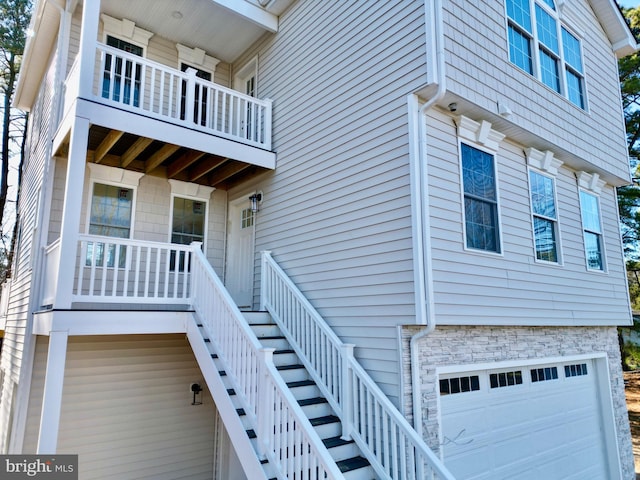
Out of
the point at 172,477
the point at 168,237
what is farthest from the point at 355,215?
the point at 172,477

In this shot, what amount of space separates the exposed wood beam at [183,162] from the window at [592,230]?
6833mm

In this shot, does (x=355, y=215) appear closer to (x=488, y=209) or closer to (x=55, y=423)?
(x=488, y=209)

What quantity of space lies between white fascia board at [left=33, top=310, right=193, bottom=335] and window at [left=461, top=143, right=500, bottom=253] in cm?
399

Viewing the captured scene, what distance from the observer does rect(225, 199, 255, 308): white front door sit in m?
7.65

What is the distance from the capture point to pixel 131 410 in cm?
677

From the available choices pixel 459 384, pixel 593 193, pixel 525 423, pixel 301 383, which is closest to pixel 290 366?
pixel 301 383

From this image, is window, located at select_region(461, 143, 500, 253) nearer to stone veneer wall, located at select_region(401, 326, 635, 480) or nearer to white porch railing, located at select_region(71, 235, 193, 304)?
stone veneer wall, located at select_region(401, 326, 635, 480)

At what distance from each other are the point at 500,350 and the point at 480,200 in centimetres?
206

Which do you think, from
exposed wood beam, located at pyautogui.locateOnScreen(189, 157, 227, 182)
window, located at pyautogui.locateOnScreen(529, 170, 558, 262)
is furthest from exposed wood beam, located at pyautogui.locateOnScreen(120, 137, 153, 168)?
window, located at pyautogui.locateOnScreen(529, 170, 558, 262)

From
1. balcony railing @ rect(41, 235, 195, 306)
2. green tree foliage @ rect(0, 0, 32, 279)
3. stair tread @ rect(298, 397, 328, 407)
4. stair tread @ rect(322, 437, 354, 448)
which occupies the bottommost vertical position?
stair tread @ rect(322, 437, 354, 448)

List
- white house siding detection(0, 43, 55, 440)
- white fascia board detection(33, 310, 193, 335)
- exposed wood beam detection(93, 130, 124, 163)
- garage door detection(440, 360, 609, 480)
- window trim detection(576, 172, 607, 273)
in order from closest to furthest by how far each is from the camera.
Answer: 1. white fascia board detection(33, 310, 193, 335)
2. garage door detection(440, 360, 609, 480)
3. exposed wood beam detection(93, 130, 124, 163)
4. white house siding detection(0, 43, 55, 440)
5. window trim detection(576, 172, 607, 273)

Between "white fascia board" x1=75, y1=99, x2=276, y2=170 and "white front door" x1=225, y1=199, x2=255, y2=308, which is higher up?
"white fascia board" x1=75, y1=99, x2=276, y2=170

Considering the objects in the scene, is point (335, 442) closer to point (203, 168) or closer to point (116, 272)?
point (116, 272)

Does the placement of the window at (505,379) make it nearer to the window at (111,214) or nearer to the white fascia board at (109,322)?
the white fascia board at (109,322)
